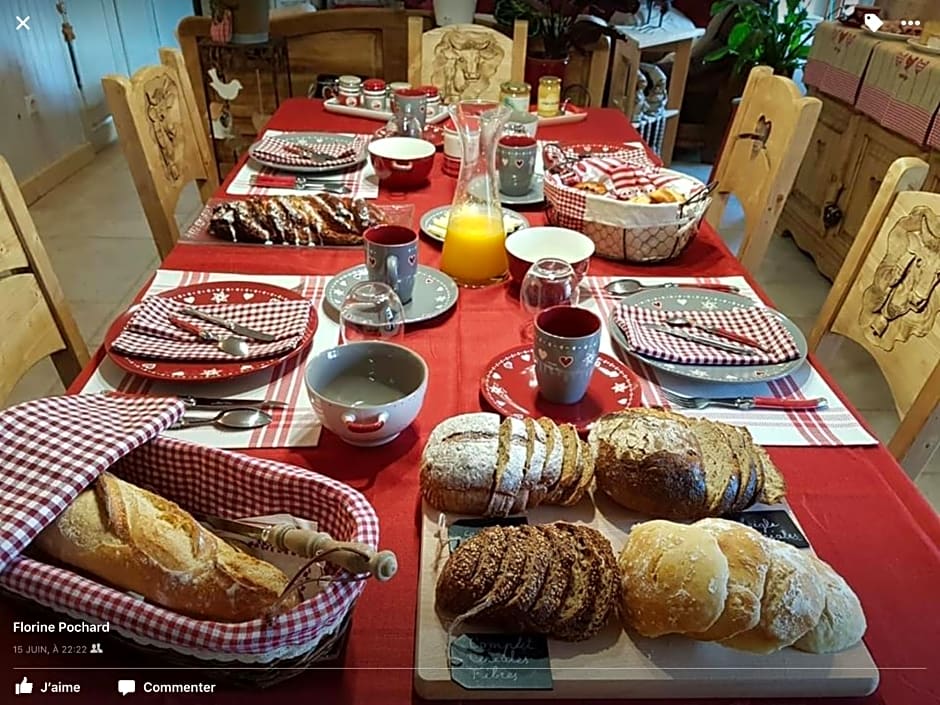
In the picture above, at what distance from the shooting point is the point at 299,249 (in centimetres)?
133

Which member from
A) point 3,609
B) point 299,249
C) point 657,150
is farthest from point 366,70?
point 3,609

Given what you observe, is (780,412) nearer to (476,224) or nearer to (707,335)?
(707,335)

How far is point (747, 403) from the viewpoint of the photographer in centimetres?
95

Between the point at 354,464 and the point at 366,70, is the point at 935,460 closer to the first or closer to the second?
the point at 354,464

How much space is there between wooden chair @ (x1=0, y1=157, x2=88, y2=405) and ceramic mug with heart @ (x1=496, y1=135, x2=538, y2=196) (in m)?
0.84

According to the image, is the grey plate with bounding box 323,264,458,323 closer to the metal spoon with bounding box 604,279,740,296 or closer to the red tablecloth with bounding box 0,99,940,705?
the red tablecloth with bounding box 0,99,940,705

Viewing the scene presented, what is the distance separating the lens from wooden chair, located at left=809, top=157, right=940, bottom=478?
3.51ft

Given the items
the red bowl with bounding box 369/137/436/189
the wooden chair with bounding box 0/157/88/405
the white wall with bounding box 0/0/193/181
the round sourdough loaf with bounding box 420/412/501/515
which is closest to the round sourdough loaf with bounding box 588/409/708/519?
the round sourdough loaf with bounding box 420/412/501/515

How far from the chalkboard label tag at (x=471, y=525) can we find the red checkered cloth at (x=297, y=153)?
1.11m

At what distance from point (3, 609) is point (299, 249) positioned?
2.61 ft

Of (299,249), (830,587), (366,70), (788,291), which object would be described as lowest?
(788,291)

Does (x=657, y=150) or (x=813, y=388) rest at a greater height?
(x=813, y=388)

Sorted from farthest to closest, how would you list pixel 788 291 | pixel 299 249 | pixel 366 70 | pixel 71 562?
pixel 366 70 < pixel 788 291 < pixel 299 249 < pixel 71 562

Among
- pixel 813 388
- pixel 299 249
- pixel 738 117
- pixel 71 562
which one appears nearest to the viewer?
pixel 71 562
